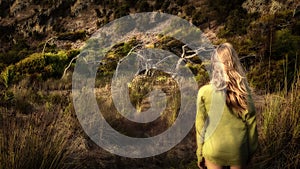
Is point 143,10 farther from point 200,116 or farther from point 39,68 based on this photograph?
point 200,116

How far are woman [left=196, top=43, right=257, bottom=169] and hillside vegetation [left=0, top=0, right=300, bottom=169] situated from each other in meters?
1.60

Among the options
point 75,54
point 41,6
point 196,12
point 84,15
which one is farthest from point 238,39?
point 41,6

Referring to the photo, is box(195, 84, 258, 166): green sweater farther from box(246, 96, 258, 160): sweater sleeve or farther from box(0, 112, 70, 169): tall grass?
box(0, 112, 70, 169): tall grass

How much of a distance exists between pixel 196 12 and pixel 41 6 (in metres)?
8.91

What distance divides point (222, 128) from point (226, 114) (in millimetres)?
103

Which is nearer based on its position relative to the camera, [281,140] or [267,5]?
[281,140]

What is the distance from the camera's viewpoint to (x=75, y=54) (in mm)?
16484

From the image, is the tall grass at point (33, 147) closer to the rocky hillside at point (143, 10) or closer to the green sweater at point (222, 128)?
the green sweater at point (222, 128)

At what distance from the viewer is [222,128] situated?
3.15 meters

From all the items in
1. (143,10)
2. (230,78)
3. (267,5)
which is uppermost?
(143,10)

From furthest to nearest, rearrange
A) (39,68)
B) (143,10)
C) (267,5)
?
(143,10)
(267,5)
(39,68)

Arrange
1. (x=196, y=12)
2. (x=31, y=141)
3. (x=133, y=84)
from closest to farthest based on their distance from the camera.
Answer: (x=31, y=141) → (x=133, y=84) → (x=196, y=12)

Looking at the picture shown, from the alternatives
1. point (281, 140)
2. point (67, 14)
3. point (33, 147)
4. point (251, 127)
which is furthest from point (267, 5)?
point (251, 127)

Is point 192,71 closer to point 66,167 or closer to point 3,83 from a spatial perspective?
point 3,83
